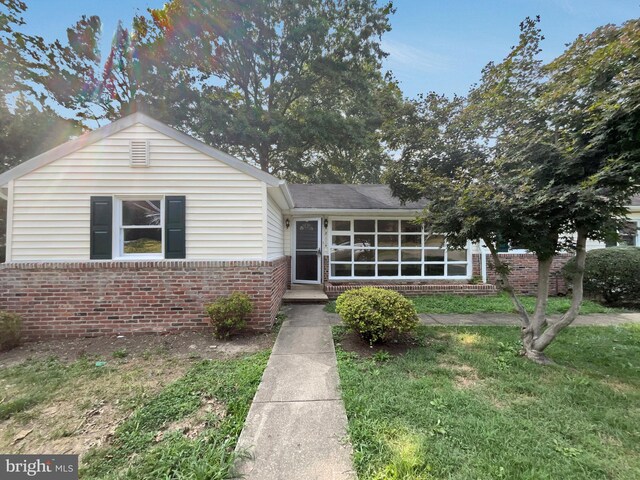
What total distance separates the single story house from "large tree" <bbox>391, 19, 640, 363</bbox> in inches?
58.7

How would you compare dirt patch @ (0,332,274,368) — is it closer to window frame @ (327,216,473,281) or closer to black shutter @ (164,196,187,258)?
black shutter @ (164,196,187,258)

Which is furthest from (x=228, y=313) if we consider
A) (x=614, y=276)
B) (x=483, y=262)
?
(x=614, y=276)

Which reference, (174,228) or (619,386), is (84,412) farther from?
(619,386)

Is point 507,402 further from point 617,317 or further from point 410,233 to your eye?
point 410,233

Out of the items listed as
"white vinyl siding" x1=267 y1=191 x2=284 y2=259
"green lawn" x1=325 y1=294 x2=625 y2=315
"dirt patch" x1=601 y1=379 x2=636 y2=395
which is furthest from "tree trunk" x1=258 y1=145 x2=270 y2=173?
"dirt patch" x1=601 y1=379 x2=636 y2=395

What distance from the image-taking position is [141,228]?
225 inches

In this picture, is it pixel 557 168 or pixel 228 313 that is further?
pixel 228 313

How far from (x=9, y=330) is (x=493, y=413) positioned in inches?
285

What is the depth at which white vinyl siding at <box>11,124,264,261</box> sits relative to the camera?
5461mm

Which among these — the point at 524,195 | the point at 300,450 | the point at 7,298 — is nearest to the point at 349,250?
the point at 524,195

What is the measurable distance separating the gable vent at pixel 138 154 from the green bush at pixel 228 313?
10.2 ft

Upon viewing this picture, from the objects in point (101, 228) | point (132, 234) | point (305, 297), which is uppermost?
point (101, 228)

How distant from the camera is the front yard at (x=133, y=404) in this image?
7.56 feet

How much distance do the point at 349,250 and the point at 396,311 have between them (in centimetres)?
505
